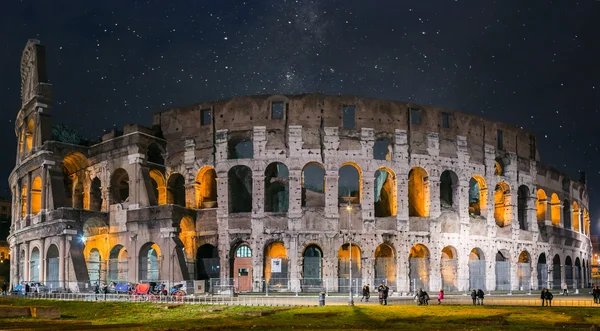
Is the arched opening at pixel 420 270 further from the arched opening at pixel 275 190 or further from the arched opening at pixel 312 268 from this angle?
the arched opening at pixel 275 190

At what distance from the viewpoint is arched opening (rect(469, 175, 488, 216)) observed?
177 feet

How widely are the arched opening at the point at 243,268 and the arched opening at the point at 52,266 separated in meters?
12.7

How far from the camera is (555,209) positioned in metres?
62.8

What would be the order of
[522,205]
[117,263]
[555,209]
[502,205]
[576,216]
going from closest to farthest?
[117,263] → [502,205] → [522,205] → [555,209] → [576,216]

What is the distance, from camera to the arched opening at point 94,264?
53469 mm

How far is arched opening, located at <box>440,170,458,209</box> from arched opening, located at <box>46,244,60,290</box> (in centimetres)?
2876

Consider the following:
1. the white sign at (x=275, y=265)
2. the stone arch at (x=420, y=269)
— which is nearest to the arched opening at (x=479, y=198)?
the stone arch at (x=420, y=269)

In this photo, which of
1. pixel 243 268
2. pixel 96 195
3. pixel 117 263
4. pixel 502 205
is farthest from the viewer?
pixel 502 205

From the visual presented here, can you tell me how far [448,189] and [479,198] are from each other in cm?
379

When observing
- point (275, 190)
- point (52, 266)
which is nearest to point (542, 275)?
point (275, 190)

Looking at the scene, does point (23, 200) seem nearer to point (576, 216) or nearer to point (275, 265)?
point (275, 265)

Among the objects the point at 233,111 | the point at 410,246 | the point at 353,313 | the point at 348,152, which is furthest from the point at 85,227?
the point at 353,313

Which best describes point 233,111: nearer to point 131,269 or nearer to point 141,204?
point 141,204

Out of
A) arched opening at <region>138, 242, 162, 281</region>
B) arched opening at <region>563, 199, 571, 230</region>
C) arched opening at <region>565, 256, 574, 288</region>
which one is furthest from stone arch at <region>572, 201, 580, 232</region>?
arched opening at <region>138, 242, 162, 281</region>
